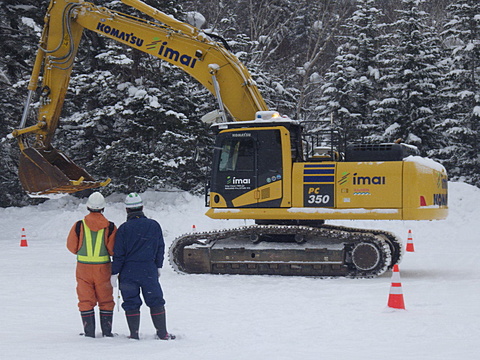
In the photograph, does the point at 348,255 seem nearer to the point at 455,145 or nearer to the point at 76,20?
the point at 76,20

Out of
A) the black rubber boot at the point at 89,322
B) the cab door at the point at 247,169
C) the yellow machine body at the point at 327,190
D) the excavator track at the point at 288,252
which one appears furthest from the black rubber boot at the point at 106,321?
the cab door at the point at 247,169

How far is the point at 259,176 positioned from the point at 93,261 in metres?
6.03

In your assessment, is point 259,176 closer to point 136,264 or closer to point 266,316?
point 266,316

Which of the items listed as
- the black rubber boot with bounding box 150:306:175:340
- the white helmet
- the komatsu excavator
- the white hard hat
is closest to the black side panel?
the komatsu excavator

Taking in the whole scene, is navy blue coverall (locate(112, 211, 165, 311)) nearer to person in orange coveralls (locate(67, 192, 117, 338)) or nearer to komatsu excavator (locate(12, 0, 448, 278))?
person in orange coveralls (locate(67, 192, 117, 338))

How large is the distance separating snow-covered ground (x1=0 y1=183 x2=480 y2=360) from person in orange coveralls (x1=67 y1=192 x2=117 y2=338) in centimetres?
29

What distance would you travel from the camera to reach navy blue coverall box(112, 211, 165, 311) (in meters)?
7.51

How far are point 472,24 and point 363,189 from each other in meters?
22.2

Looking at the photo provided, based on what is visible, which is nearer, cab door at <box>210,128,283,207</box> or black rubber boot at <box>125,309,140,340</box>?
black rubber boot at <box>125,309,140,340</box>

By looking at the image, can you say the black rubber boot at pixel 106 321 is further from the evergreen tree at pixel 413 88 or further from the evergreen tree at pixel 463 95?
the evergreen tree at pixel 463 95

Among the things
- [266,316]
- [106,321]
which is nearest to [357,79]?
[266,316]

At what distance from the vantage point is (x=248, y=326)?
27.2 feet

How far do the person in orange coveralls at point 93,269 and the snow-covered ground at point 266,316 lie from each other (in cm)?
29

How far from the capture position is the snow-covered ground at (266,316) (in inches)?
273
